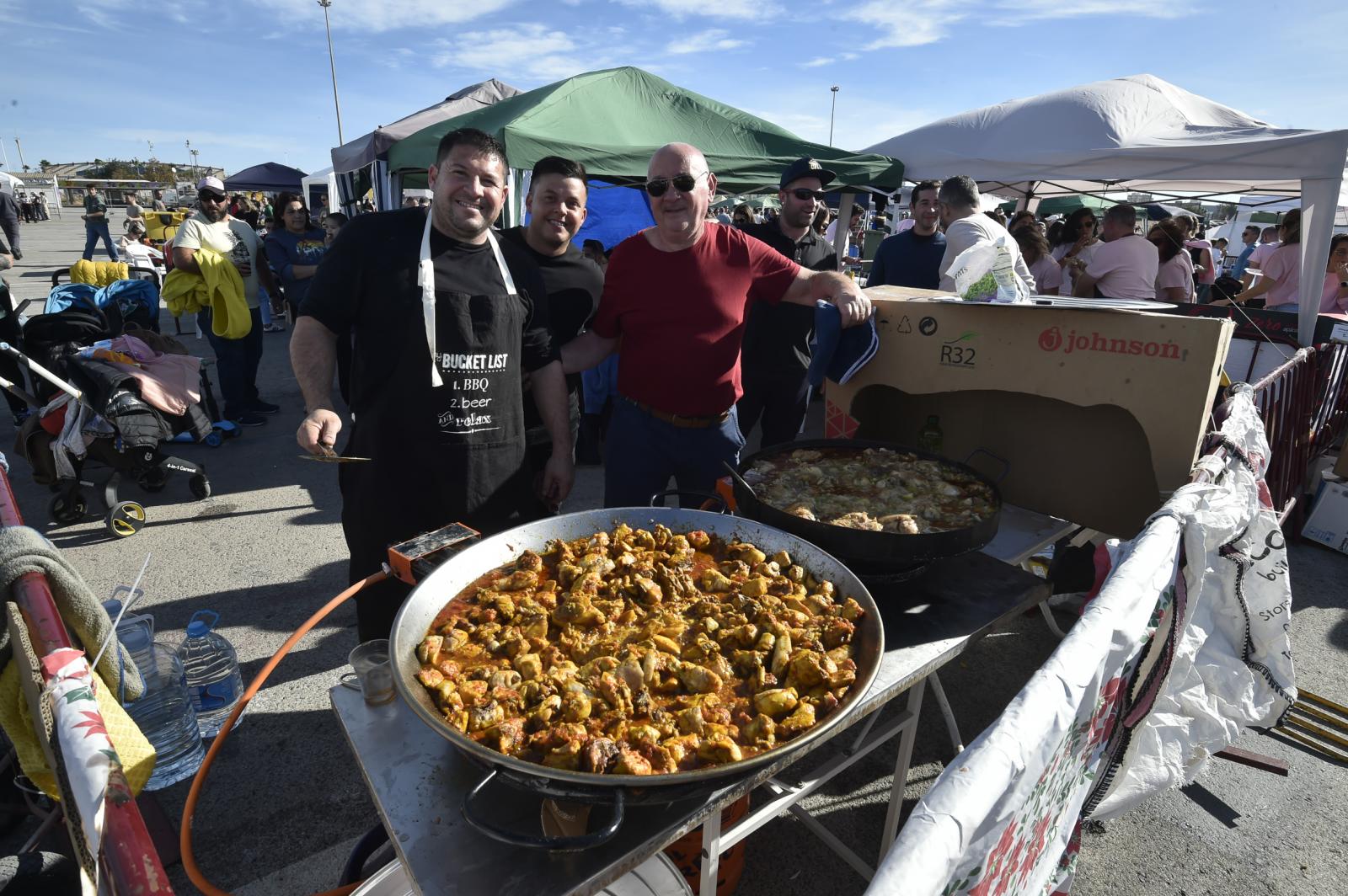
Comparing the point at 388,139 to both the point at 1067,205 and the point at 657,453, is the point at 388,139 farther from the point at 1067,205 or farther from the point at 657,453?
the point at 1067,205

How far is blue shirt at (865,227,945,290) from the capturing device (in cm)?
591

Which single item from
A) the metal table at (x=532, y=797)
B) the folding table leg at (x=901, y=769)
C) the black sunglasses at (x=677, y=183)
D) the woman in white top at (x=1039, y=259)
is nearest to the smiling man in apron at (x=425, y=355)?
the black sunglasses at (x=677, y=183)

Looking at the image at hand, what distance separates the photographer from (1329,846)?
265 centimetres

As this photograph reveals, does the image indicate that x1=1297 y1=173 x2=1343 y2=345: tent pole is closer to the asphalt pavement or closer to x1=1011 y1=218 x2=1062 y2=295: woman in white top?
the asphalt pavement

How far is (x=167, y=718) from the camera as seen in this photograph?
9.13 ft

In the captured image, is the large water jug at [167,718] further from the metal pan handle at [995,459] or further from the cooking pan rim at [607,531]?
the metal pan handle at [995,459]

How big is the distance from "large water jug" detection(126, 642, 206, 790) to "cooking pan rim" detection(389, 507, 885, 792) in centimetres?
189

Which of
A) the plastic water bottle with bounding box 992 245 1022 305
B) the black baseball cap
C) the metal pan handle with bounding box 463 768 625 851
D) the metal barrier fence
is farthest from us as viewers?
the black baseball cap

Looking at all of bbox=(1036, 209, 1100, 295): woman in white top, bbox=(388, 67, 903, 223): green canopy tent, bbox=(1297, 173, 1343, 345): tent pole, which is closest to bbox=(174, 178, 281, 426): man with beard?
bbox=(388, 67, 903, 223): green canopy tent

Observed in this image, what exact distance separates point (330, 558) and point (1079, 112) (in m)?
8.89

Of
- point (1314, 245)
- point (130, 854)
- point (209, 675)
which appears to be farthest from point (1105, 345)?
point (1314, 245)

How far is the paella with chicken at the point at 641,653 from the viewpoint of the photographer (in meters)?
1.35

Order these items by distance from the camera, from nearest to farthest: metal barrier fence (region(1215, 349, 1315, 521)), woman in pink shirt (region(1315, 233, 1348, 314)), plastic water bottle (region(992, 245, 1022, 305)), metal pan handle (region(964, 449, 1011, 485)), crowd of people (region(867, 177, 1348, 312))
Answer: plastic water bottle (region(992, 245, 1022, 305))
metal pan handle (region(964, 449, 1011, 485))
metal barrier fence (region(1215, 349, 1315, 521))
crowd of people (region(867, 177, 1348, 312))
woman in pink shirt (region(1315, 233, 1348, 314))

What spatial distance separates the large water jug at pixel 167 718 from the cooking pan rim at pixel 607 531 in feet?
6.19
